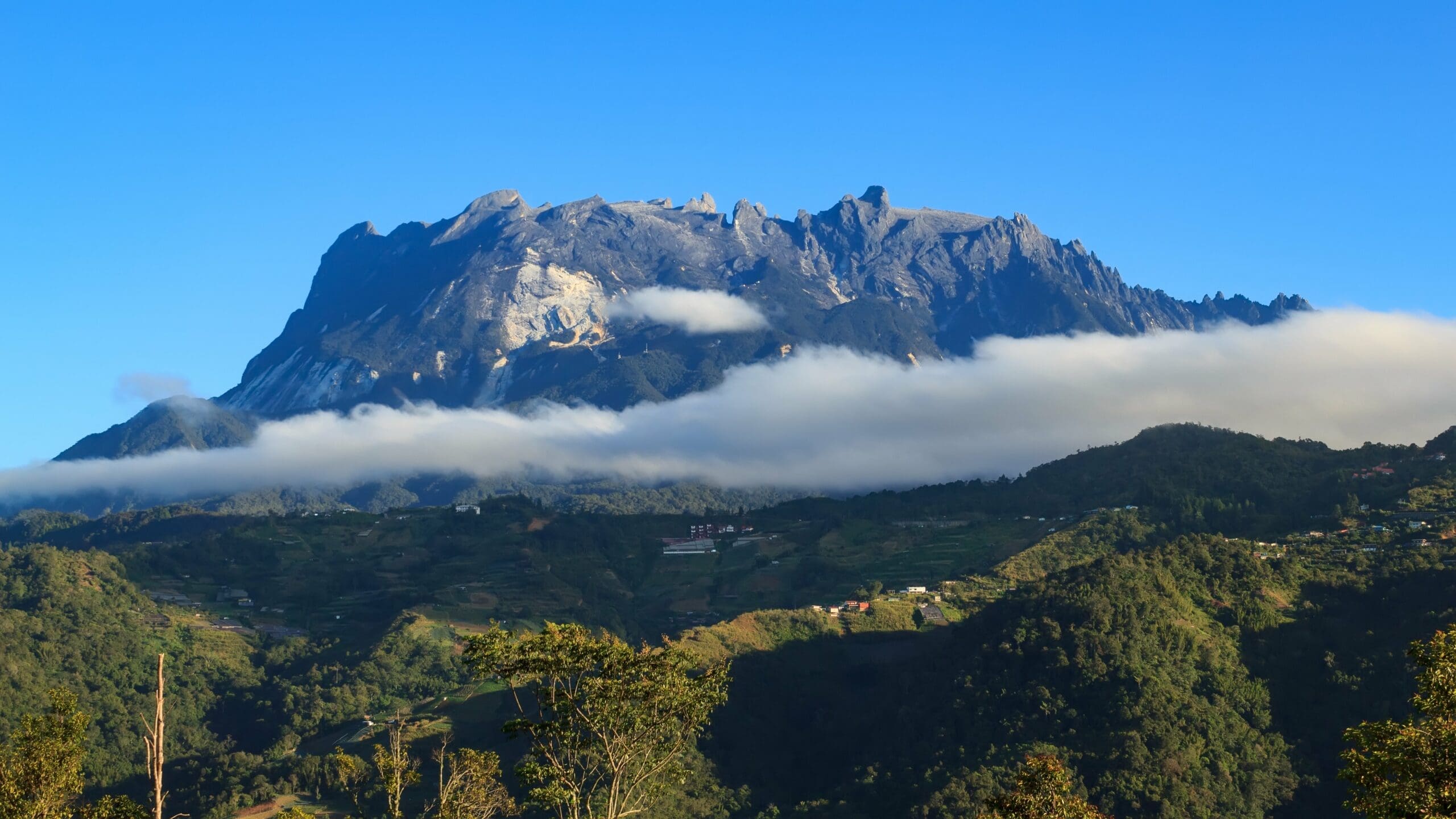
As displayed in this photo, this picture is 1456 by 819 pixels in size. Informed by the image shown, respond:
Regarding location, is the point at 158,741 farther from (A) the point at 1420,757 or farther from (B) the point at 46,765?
(A) the point at 1420,757

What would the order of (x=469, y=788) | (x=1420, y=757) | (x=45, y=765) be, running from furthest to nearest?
(x=469, y=788)
(x=45, y=765)
(x=1420, y=757)

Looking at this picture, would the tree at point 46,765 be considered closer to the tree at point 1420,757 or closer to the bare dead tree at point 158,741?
the bare dead tree at point 158,741

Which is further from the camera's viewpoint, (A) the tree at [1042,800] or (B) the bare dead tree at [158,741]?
(A) the tree at [1042,800]

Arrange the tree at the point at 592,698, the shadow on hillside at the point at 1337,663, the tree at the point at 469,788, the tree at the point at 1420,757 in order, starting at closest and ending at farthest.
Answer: the tree at the point at 1420,757 < the tree at the point at 592,698 < the tree at the point at 469,788 < the shadow on hillside at the point at 1337,663

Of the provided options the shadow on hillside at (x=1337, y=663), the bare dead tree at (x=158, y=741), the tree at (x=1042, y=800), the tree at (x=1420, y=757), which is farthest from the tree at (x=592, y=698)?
the shadow on hillside at (x=1337, y=663)

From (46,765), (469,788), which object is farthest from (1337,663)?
(46,765)

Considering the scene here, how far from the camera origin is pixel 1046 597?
19188 cm

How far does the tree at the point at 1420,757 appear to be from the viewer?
1912 inches

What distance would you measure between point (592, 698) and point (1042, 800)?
2142 centimetres

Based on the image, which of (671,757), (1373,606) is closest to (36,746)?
(671,757)

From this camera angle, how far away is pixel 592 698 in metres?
67.6

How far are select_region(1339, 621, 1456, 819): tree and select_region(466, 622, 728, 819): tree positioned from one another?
28727mm

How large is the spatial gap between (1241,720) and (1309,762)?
8295mm

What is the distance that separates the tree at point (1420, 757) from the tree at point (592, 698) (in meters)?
28.7
